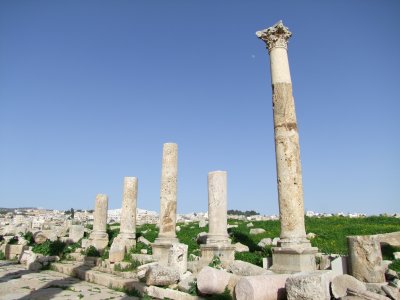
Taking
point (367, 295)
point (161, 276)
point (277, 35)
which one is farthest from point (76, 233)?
point (367, 295)

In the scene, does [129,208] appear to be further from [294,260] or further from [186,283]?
[294,260]

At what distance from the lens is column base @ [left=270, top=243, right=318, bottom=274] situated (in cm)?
892

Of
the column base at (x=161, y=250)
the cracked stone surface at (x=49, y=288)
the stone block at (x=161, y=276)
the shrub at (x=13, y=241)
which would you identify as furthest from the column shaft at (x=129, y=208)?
the stone block at (x=161, y=276)

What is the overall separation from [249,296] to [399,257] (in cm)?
585

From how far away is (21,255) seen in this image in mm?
16188

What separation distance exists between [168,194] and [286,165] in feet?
17.9

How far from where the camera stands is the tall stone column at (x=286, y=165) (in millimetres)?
9165

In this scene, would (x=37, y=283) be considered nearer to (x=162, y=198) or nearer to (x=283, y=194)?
(x=162, y=198)

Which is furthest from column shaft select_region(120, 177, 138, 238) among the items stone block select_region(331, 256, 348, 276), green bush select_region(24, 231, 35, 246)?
stone block select_region(331, 256, 348, 276)

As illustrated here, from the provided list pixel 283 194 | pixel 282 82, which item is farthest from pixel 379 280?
pixel 282 82

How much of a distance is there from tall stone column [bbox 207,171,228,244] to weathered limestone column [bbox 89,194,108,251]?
5834 millimetres

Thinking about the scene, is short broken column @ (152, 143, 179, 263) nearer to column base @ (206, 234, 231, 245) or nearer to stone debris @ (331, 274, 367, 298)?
column base @ (206, 234, 231, 245)

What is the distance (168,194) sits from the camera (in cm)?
1392

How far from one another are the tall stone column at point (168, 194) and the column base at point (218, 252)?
1.99m
